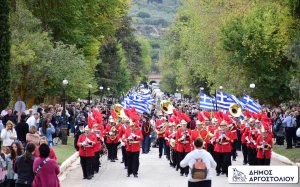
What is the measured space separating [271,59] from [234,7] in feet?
28.1

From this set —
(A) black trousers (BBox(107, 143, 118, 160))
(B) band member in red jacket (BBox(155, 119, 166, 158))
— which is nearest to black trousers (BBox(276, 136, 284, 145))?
(B) band member in red jacket (BBox(155, 119, 166, 158))

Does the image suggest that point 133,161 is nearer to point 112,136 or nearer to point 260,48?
point 112,136

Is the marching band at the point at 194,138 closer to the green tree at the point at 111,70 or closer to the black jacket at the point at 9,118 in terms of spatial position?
the black jacket at the point at 9,118

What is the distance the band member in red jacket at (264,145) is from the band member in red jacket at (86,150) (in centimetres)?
497

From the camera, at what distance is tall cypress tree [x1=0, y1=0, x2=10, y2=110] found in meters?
30.6

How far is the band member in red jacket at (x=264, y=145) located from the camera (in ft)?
80.9

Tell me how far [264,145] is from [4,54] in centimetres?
1131

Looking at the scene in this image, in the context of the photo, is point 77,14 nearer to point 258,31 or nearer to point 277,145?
point 258,31

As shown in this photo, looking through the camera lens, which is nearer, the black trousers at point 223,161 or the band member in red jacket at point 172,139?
the black trousers at point 223,161

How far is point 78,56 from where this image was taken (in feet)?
143

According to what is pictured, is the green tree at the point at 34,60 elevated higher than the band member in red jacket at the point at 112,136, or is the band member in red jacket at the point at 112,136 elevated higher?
the green tree at the point at 34,60

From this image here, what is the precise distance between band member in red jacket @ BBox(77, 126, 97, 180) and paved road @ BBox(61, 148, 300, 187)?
0.30 metres

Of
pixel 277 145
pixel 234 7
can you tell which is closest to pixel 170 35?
pixel 234 7

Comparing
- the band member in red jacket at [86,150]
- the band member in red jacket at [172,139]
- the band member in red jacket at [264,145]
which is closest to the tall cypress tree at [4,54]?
the band member in red jacket at [172,139]
